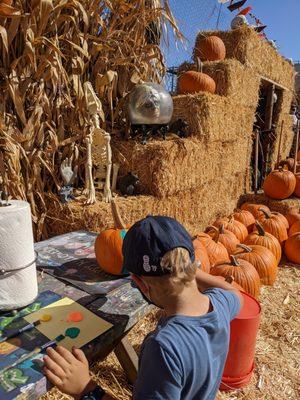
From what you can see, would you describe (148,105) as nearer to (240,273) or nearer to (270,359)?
(240,273)

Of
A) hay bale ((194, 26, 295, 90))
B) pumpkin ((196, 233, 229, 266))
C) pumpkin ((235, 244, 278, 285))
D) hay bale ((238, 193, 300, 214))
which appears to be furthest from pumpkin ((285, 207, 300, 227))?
hay bale ((194, 26, 295, 90))

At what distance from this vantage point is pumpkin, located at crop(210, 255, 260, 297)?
2479mm

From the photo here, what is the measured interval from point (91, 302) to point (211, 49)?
4.82 metres

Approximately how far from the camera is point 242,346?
1771 millimetres

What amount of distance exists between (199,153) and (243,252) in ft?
4.48

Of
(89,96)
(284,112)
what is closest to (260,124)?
(284,112)

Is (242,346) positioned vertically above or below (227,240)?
below

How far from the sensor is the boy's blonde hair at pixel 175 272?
0.85 m

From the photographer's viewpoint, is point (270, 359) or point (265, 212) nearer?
point (270, 359)

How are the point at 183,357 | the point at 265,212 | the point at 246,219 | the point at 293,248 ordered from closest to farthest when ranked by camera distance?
the point at 183,357, the point at 293,248, the point at 265,212, the point at 246,219

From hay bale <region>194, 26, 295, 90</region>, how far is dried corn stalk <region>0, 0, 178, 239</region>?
2216 millimetres

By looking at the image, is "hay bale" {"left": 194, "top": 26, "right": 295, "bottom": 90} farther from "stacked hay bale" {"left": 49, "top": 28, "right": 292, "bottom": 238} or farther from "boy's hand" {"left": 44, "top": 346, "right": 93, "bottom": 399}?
"boy's hand" {"left": 44, "top": 346, "right": 93, "bottom": 399}

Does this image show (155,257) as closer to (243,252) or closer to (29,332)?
(29,332)

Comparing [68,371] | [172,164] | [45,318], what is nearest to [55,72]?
[172,164]
